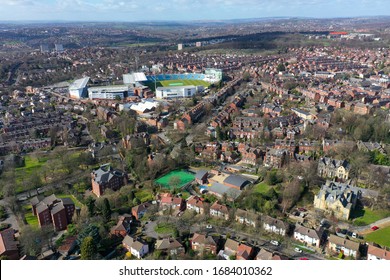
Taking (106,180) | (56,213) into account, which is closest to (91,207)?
(56,213)

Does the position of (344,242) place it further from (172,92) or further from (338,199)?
(172,92)

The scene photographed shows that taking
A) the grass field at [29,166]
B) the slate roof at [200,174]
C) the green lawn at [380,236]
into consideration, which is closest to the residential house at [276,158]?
the slate roof at [200,174]

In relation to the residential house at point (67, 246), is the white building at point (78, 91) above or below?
above

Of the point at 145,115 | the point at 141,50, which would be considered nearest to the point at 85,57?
the point at 141,50

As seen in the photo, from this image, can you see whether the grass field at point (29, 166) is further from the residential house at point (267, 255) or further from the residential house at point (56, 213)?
the residential house at point (267, 255)

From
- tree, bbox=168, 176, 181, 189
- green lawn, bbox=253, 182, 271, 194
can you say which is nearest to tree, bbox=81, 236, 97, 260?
tree, bbox=168, 176, 181, 189

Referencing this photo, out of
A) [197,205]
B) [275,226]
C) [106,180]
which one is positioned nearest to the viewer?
[275,226]
